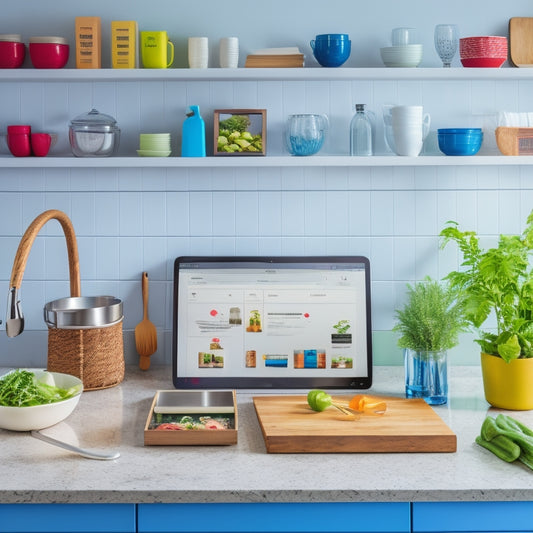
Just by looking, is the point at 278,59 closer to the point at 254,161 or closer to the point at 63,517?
the point at 254,161

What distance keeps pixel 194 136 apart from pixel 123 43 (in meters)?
0.35

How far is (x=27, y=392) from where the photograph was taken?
6.35 feet

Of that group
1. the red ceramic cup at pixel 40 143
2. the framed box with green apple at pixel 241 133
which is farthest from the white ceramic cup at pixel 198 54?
the red ceramic cup at pixel 40 143

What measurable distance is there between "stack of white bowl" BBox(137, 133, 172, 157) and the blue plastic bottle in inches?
2.4

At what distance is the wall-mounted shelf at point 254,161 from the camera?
93.0 inches

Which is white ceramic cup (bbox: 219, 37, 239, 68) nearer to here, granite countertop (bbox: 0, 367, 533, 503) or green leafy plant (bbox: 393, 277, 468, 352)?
green leafy plant (bbox: 393, 277, 468, 352)

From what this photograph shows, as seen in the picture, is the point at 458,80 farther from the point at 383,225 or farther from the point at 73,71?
the point at 73,71

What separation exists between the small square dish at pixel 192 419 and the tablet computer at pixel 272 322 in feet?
0.78

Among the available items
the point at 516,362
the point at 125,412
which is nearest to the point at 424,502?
the point at 516,362

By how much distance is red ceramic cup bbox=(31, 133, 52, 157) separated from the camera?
2.41 m

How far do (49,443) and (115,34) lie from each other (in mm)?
1245

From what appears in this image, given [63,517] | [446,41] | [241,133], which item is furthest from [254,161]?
[63,517]

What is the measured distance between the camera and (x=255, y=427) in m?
2.02

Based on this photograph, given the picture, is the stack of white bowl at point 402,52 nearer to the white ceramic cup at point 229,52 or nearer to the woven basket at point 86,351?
the white ceramic cup at point 229,52
